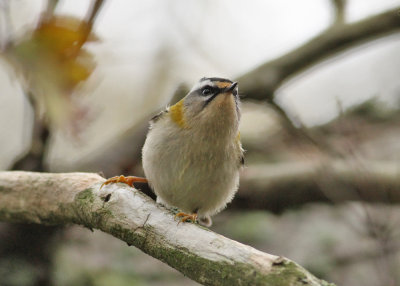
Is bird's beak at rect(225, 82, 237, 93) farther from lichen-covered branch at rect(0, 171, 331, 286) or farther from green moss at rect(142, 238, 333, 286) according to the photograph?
green moss at rect(142, 238, 333, 286)

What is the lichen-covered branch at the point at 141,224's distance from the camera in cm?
176

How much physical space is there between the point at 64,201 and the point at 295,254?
11.2ft

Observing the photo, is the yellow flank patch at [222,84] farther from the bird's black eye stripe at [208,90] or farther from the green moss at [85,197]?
the green moss at [85,197]

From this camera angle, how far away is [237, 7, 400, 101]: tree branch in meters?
4.46

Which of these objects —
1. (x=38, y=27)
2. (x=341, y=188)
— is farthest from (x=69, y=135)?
(x=341, y=188)

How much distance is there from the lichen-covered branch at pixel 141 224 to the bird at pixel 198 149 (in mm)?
466

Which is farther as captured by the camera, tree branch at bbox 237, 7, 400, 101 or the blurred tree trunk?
tree branch at bbox 237, 7, 400, 101

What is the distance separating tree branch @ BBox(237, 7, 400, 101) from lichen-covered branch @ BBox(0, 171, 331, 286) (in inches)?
91.7

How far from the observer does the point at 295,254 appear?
17.5 ft

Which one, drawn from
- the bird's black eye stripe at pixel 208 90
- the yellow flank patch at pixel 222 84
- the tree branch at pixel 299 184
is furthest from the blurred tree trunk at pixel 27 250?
the tree branch at pixel 299 184

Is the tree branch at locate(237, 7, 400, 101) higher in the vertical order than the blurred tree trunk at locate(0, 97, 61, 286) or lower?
higher

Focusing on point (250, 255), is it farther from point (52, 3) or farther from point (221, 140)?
point (221, 140)

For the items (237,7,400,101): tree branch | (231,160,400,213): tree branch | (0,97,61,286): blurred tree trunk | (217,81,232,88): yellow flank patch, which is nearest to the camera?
(217,81,232,88): yellow flank patch

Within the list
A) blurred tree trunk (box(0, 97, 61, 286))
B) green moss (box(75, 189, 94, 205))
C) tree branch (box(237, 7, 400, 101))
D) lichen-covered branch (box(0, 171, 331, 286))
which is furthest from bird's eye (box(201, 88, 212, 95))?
blurred tree trunk (box(0, 97, 61, 286))
